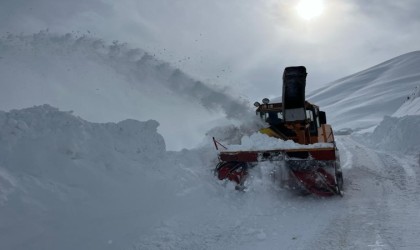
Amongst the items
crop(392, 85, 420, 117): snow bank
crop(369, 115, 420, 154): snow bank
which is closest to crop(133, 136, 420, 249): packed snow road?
crop(369, 115, 420, 154): snow bank

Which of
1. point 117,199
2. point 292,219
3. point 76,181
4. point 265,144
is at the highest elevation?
point 265,144

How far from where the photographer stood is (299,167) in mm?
9492

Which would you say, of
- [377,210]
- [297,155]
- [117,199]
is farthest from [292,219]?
[117,199]

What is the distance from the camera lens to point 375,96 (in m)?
68.8

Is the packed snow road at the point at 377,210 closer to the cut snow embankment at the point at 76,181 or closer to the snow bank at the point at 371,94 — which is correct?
the cut snow embankment at the point at 76,181

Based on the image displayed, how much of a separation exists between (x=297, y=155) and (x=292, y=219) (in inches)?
88.7

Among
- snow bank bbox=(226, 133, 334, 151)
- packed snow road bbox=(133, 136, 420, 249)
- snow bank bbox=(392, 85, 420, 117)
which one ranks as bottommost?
packed snow road bbox=(133, 136, 420, 249)

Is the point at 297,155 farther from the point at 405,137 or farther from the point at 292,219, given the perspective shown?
the point at 405,137

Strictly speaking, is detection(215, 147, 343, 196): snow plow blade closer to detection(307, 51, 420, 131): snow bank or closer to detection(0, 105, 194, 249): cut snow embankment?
detection(0, 105, 194, 249): cut snow embankment

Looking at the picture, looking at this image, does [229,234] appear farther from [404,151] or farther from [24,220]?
[404,151]

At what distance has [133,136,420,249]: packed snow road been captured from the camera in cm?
601

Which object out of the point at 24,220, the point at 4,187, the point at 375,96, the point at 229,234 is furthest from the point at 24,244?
the point at 375,96

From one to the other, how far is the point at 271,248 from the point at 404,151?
13.1 m

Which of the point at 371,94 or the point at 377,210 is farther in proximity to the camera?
the point at 371,94
